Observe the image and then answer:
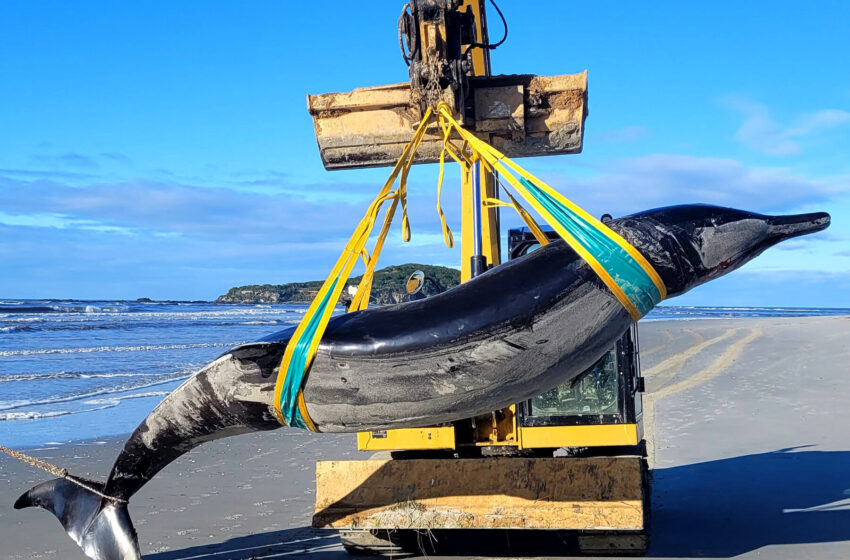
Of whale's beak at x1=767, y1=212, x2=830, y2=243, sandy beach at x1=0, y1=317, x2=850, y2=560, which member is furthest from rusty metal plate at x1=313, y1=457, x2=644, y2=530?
whale's beak at x1=767, y1=212, x2=830, y2=243

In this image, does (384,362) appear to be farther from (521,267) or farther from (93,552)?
(93,552)

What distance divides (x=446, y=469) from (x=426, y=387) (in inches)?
95.7

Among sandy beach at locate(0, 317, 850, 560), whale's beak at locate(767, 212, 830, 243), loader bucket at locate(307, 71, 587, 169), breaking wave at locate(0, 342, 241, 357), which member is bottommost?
sandy beach at locate(0, 317, 850, 560)

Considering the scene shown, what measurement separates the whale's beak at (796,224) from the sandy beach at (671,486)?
10.3ft

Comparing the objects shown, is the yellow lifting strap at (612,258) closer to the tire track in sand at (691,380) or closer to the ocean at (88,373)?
the tire track in sand at (691,380)

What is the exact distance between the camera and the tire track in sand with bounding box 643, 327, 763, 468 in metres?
10.9

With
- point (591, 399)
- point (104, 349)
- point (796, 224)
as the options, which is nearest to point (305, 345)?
point (796, 224)

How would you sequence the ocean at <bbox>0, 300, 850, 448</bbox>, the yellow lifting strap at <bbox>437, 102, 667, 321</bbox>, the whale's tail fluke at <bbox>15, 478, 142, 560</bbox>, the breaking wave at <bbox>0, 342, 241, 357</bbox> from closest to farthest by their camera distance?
1. the yellow lifting strap at <bbox>437, 102, 667, 321</bbox>
2. the whale's tail fluke at <bbox>15, 478, 142, 560</bbox>
3. the ocean at <bbox>0, 300, 850, 448</bbox>
4. the breaking wave at <bbox>0, 342, 241, 357</bbox>

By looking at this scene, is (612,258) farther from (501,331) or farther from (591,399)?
(591,399)

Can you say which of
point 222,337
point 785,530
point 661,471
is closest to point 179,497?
point 661,471

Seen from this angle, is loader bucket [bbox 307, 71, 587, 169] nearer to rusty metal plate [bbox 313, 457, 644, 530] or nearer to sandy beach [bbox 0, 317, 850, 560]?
rusty metal plate [bbox 313, 457, 644, 530]

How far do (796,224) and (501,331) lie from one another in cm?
123

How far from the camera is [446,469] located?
5.77 metres

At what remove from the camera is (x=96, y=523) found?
4883 mm
